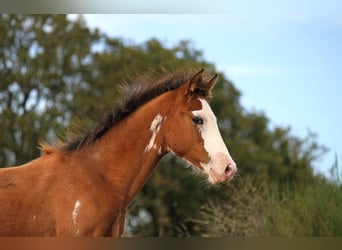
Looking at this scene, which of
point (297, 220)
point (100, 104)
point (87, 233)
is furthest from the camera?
point (100, 104)

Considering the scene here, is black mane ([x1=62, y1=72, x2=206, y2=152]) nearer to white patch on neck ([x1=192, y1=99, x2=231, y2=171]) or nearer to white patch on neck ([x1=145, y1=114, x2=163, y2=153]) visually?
white patch on neck ([x1=145, y1=114, x2=163, y2=153])

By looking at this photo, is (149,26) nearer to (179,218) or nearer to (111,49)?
(111,49)

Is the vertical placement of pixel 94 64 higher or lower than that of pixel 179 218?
higher

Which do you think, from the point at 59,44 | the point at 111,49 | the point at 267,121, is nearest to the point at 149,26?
the point at 111,49

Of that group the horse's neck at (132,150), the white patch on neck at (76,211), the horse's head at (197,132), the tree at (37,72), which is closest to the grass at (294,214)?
the horse's head at (197,132)

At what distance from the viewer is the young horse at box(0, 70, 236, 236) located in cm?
404

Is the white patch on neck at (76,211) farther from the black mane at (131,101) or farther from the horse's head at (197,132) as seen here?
the horse's head at (197,132)

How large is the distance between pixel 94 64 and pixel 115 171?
1641cm

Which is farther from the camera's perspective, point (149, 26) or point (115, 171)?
point (149, 26)

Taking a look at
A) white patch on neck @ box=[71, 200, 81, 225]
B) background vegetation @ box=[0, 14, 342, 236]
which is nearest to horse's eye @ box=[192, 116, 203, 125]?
white patch on neck @ box=[71, 200, 81, 225]

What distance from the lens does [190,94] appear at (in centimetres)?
427

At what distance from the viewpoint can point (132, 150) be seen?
429 centimetres

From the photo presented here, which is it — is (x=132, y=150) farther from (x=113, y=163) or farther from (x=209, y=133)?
(x=209, y=133)

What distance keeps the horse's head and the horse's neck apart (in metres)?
0.10
